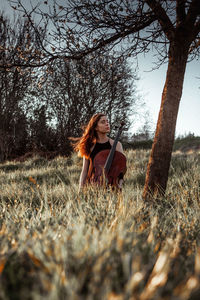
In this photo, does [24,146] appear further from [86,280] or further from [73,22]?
[86,280]

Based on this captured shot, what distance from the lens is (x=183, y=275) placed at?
36.3 inches

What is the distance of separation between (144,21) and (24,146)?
11.8m

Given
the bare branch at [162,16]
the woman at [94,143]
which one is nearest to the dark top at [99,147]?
the woman at [94,143]

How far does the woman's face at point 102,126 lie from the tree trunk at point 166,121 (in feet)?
4.26

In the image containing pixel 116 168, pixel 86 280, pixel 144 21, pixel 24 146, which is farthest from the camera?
pixel 24 146

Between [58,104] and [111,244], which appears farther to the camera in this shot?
[58,104]

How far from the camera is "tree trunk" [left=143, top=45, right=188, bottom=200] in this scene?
7.97 feet

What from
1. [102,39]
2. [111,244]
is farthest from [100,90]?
[111,244]

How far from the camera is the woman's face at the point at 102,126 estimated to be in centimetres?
367

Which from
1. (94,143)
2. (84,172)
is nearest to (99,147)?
(94,143)

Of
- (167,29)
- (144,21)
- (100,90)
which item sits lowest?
(167,29)

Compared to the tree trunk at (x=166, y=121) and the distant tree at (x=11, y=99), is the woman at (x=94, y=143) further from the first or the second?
the distant tree at (x=11, y=99)

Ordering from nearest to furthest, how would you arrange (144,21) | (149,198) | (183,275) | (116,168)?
(183,275) → (149,198) → (144,21) → (116,168)

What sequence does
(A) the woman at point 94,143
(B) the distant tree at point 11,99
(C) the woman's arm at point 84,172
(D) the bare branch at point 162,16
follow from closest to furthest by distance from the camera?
(D) the bare branch at point 162,16 < (C) the woman's arm at point 84,172 < (A) the woman at point 94,143 < (B) the distant tree at point 11,99
